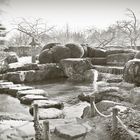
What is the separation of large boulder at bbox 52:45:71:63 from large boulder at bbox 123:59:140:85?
610 centimetres

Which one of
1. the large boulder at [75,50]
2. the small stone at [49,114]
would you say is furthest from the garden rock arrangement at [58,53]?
the small stone at [49,114]

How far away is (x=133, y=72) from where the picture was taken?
11.7 meters

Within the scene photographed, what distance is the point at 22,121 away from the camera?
5.92 metres

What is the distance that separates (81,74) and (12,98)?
6072mm

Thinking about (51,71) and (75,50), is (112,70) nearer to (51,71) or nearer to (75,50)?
(51,71)

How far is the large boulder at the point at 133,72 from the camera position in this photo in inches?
455

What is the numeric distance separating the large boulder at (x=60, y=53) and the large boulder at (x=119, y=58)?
141 inches

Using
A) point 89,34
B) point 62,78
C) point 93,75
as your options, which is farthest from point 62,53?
point 89,34

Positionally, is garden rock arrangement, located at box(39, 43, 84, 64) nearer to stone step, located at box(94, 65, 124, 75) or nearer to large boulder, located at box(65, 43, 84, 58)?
large boulder, located at box(65, 43, 84, 58)

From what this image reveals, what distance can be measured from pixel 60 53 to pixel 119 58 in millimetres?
4850

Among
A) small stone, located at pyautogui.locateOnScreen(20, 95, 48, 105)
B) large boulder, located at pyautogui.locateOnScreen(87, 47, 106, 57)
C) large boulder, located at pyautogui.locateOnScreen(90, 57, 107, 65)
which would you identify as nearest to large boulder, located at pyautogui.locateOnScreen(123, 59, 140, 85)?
small stone, located at pyautogui.locateOnScreen(20, 95, 48, 105)

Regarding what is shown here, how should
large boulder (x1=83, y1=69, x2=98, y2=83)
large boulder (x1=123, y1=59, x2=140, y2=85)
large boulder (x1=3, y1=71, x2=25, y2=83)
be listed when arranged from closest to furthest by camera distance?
large boulder (x1=123, y1=59, x2=140, y2=85) → large boulder (x1=3, y1=71, x2=25, y2=83) → large boulder (x1=83, y1=69, x2=98, y2=83)

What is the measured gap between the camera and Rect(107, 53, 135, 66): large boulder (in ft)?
58.6

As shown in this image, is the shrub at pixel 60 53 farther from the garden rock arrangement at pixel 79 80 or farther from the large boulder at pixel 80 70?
the large boulder at pixel 80 70
